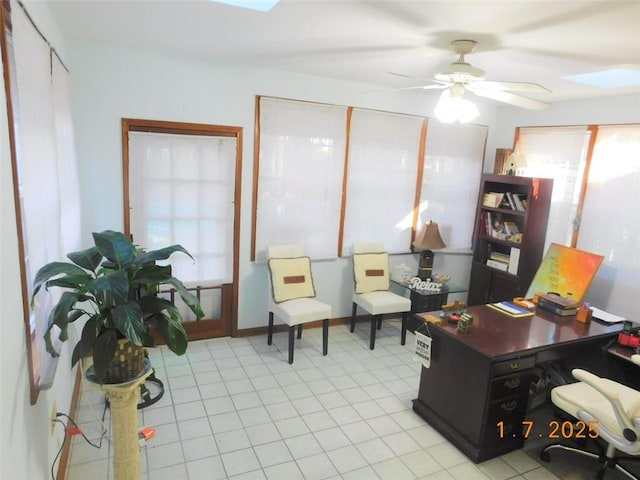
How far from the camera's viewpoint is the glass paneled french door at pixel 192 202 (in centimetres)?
361

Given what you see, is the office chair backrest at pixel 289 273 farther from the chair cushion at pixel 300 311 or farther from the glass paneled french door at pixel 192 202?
the glass paneled french door at pixel 192 202

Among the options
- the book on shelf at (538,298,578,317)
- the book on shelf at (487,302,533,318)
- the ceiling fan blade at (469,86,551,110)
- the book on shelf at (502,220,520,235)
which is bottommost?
the book on shelf at (487,302,533,318)

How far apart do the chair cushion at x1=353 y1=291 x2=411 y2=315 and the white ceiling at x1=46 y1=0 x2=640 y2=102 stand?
2119 millimetres

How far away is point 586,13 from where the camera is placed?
2.03 meters

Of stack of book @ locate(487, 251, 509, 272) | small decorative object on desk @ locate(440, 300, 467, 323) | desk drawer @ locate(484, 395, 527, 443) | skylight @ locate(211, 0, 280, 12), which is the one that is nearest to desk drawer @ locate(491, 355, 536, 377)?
desk drawer @ locate(484, 395, 527, 443)

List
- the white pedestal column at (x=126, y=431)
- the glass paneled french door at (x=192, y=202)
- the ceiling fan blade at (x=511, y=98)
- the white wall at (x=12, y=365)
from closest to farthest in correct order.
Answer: the white wall at (x=12, y=365) < the white pedestal column at (x=126, y=431) < the ceiling fan blade at (x=511, y=98) < the glass paneled french door at (x=192, y=202)

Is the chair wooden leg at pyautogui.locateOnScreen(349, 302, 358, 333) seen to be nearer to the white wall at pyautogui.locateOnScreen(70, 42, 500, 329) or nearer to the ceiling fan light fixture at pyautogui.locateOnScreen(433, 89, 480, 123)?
the white wall at pyautogui.locateOnScreen(70, 42, 500, 329)

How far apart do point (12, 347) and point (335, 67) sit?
3138mm

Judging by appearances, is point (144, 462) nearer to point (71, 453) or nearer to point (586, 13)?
point (71, 453)

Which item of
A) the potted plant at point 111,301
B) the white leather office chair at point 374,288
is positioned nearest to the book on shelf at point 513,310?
the white leather office chair at point 374,288

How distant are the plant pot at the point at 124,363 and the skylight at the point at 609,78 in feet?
12.2

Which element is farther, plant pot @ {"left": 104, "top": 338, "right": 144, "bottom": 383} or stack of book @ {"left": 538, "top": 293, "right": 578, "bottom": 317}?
stack of book @ {"left": 538, "top": 293, "right": 578, "bottom": 317}

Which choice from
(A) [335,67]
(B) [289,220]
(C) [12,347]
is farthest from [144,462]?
(A) [335,67]

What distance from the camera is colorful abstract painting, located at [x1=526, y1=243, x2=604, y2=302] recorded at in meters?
3.76
